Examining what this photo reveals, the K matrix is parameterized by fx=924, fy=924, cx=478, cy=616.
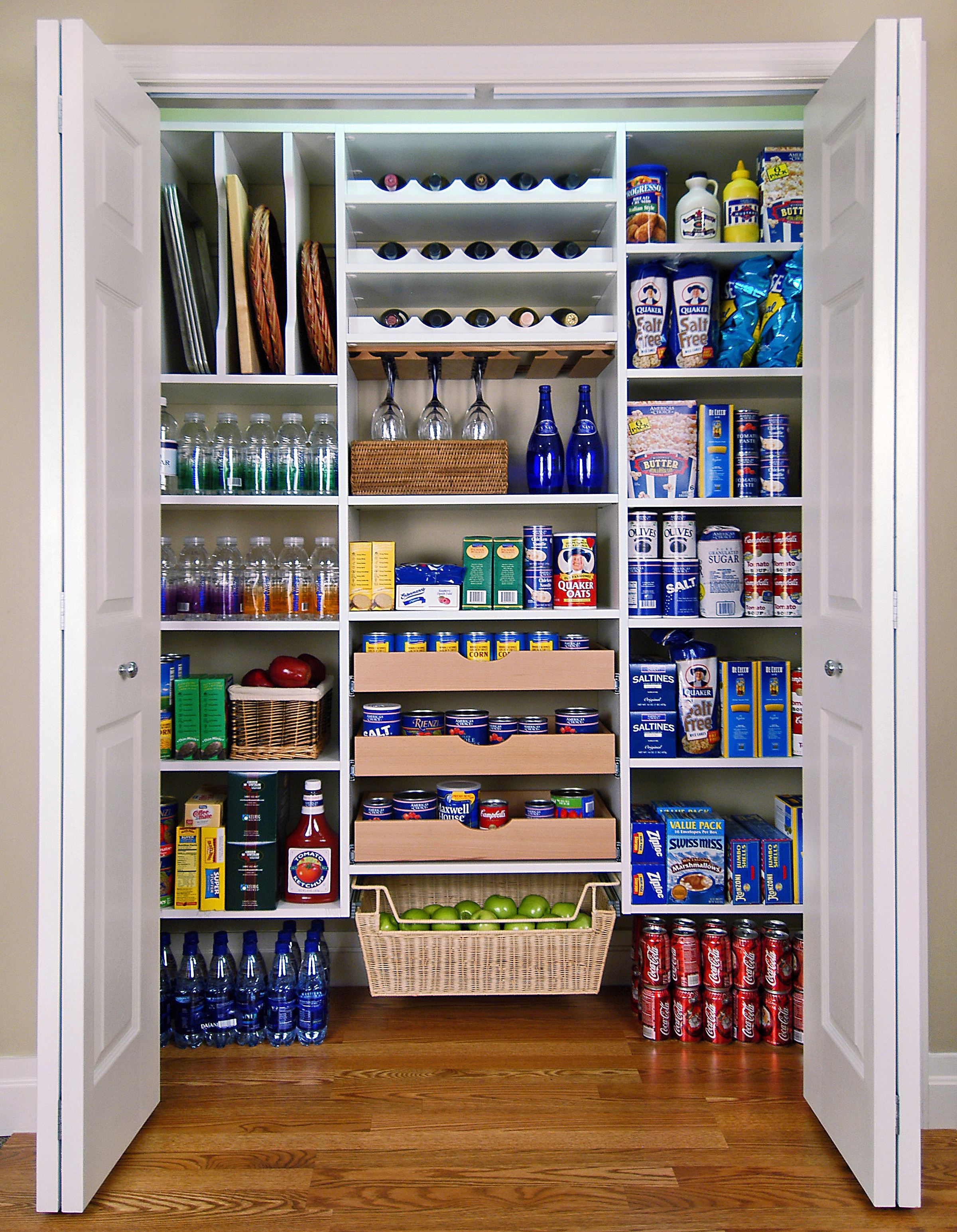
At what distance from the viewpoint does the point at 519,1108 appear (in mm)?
1955

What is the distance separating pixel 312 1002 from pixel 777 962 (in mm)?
1139

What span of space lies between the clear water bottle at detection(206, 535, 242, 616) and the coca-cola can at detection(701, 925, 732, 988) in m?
1.44

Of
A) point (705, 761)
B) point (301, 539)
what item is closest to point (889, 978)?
point (705, 761)

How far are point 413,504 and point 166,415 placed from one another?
2.28 feet

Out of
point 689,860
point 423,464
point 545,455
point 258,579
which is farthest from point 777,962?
point 258,579

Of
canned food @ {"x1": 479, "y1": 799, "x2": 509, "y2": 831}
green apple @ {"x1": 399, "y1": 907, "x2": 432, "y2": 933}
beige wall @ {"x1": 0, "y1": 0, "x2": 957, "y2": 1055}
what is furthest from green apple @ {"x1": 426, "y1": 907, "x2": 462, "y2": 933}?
beige wall @ {"x1": 0, "y1": 0, "x2": 957, "y2": 1055}

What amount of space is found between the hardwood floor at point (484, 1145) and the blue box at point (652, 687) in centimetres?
82

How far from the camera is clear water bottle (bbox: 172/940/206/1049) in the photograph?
2256mm

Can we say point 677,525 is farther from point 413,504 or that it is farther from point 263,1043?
point 263,1043

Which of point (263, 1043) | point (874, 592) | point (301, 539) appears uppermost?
point (301, 539)

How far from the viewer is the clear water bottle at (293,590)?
2389 millimetres

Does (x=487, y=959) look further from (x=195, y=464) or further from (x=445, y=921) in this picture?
(x=195, y=464)

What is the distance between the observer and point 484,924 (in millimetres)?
2314

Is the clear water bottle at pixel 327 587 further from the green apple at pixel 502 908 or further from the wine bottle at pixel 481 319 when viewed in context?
the green apple at pixel 502 908
